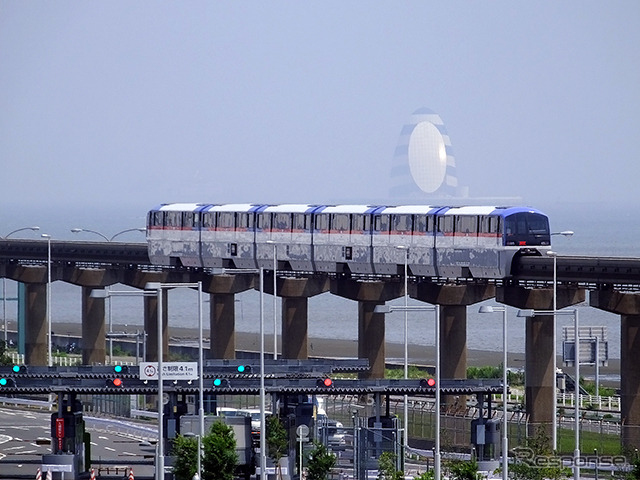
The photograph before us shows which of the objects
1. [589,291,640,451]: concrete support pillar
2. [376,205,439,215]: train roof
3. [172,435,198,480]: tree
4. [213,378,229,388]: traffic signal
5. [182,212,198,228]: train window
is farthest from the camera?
[182,212,198,228]: train window

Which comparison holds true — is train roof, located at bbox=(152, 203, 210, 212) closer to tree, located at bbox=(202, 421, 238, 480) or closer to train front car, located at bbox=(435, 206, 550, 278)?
train front car, located at bbox=(435, 206, 550, 278)

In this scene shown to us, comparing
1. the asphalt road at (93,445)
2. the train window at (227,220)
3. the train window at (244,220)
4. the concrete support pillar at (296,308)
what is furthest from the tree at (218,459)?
the train window at (227,220)

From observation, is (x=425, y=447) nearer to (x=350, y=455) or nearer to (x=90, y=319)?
(x=350, y=455)

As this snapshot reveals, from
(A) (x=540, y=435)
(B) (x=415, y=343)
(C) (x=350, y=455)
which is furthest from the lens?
(B) (x=415, y=343)

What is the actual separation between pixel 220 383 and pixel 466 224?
1073 inches

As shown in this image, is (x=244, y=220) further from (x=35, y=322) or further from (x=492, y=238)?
(x=35, y=322)

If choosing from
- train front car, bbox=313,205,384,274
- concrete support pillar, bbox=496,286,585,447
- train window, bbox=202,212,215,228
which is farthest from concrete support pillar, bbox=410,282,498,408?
train window, bbox=202,212,215,228

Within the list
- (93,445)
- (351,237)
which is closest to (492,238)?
(351,237)

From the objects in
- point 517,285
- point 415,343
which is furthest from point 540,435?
point 415,343

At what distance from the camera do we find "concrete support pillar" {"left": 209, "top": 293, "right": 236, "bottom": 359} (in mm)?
106812

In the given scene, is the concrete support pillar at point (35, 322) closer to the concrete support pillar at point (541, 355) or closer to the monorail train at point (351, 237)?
the monorail train at point (351, 237)

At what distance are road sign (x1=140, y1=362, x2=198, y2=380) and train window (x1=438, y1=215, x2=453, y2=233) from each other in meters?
32.6

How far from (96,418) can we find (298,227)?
1733 cm

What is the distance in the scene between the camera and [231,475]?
5612cm
